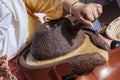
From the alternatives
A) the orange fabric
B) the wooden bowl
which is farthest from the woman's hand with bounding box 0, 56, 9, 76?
the wooden bowl

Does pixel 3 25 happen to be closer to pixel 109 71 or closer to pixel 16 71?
pixel 16 71

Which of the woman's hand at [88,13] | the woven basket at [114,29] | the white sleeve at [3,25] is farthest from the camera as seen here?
the woven basket at [114,29]

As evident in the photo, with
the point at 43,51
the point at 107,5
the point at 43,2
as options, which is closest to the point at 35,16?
the point at 43,2

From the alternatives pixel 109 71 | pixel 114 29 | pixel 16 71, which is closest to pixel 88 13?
pixel 109 71

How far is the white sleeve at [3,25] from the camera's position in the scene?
656mm

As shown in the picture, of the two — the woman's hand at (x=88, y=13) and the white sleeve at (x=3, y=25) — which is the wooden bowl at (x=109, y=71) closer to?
the woman's hand at (x=88, y=13)

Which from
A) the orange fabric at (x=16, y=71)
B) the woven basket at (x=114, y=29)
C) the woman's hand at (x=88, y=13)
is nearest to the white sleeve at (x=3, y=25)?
the orange fabric at (x=16, y=71)

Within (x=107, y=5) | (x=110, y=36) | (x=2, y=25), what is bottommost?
(x=107, y=5)

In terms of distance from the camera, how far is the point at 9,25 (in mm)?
675

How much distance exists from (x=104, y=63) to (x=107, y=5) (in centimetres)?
185

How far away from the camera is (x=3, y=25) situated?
2.18 feet

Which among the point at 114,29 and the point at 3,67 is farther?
the point at 114,29

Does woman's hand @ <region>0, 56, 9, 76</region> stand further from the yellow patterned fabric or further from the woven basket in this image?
the woven basket

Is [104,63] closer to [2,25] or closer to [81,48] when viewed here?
[81,48]
